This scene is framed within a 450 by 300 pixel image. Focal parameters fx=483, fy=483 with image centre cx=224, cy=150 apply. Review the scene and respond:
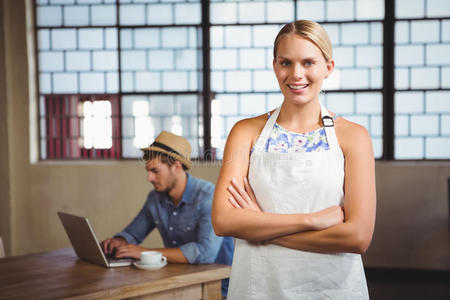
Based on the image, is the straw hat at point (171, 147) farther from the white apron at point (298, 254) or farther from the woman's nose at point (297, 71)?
the woman's nose at point (297, 71)

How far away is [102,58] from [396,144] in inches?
137

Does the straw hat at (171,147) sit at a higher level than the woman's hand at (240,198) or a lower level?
higher

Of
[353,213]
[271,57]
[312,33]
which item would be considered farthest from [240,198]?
[271,57]

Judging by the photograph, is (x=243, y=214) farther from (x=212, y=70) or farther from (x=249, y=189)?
(x=212, y=70)

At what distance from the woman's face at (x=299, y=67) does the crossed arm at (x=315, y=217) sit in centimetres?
18

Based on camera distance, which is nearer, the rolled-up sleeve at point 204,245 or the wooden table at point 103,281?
the wooden table at point 103,281

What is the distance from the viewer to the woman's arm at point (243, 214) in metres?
1.37

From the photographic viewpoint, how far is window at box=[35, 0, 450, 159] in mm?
5266

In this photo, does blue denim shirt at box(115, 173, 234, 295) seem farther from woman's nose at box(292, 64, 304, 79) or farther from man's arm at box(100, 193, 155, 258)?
woman's nose at box(292, 64, 304, 79)

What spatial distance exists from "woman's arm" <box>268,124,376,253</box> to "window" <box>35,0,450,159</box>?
4.00 metres

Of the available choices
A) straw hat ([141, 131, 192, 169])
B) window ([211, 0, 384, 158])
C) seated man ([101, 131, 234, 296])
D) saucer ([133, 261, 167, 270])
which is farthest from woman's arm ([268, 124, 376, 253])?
window ([211, 0, 384, 158])

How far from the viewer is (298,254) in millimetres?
1397

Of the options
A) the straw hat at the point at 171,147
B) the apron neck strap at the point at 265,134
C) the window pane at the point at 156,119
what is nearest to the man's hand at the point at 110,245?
the straw hat at the point at 171,147

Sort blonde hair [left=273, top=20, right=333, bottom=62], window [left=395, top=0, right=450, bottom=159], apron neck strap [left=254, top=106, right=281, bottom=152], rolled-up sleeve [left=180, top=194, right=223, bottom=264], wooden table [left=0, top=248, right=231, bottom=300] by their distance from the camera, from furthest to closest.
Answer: window [left=395, top=0, right=450, bottom=159]
rolled-up sleeve [left=180, top=194, right=223, bottom=264]
wooden table [left=0, top=248, right=231, bottom=300]
apron neck strap [left=254, top=106, right=281, bottom=152]
blonde hair [left=273, top=20, right=333, bottom=62]
